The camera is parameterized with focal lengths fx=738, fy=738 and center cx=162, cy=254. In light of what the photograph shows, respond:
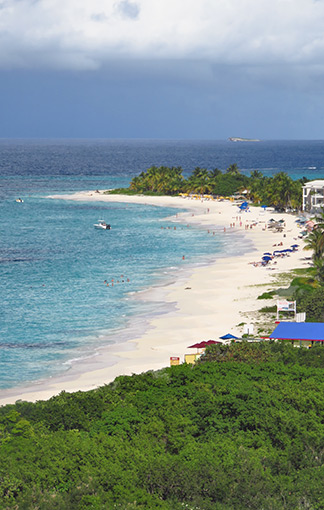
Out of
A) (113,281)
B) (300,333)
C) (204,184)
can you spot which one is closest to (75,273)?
(113,281)

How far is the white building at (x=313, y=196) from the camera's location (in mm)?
129625

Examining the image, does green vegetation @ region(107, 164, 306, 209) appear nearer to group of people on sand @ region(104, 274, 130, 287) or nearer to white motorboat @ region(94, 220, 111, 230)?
white motorboat @ region(94, 220, 111, 230)

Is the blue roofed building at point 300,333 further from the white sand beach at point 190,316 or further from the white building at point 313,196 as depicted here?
the white building at point 313,196

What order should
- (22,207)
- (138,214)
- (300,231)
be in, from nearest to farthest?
1. (300,231)
2. (138,214)
3. (22,207)

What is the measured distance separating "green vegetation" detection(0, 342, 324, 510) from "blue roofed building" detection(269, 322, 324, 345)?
5935 millimetres

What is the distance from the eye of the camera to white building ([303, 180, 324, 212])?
129625 mm

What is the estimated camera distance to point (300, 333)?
45.6 metres

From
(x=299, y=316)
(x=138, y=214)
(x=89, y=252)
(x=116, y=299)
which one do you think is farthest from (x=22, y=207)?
(x=299, y=316)

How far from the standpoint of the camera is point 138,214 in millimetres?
140750

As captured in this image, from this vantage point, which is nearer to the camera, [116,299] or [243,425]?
[243,425]

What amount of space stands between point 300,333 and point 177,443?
65.0ft

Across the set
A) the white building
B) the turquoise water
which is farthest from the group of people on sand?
the white building

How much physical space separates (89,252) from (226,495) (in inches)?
2952

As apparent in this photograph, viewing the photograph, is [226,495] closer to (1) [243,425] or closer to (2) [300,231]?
(1) [243,425]
